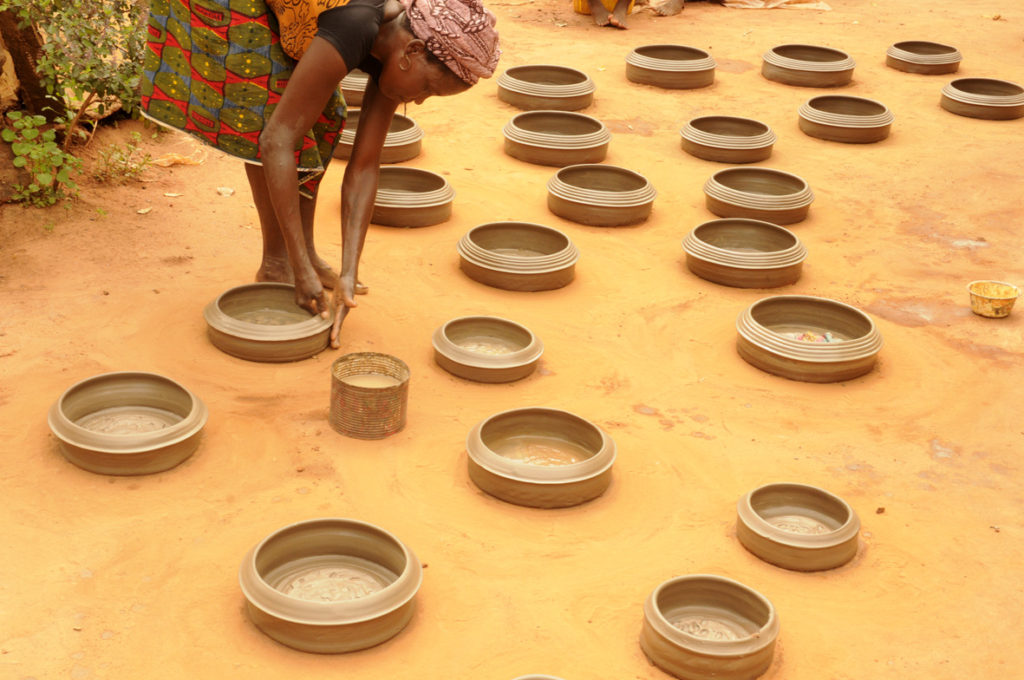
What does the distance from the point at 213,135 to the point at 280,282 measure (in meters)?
0.87

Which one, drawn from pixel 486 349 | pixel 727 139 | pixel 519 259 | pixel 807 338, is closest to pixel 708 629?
pixel 486 349

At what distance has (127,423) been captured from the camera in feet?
15.1

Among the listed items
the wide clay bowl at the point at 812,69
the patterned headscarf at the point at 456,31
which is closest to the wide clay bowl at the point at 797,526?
the patterned headscarf at the point at 456,31

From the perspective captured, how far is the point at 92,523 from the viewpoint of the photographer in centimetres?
402

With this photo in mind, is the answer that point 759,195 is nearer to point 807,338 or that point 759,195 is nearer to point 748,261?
point 748,261

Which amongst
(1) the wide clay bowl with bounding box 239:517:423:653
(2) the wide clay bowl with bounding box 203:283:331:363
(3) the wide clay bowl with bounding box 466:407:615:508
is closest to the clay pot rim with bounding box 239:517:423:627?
(1) the wide clay bowl with bounding box 239:517:423:653

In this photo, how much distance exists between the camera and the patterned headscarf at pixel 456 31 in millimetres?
4402

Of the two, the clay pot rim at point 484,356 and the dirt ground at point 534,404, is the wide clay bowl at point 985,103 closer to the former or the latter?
the dirt ground at point 534,404

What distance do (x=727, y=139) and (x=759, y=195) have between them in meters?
1.13

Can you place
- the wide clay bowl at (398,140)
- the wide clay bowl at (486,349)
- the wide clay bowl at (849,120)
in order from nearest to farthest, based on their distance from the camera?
the wide clay bowl at (486,349), the wide clay bowl at (398,140), the wide clay bowl at (849,120)

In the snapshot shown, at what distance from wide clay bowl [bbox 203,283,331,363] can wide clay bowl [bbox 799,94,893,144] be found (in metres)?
5.09

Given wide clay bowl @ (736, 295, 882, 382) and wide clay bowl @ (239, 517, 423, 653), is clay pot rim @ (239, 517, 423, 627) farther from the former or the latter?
wide clay bowl @ (736, 295, 882, 382)

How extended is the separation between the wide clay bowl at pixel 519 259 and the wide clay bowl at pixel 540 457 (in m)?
1.49

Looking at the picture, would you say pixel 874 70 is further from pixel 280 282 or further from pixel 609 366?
pixel 280 282
